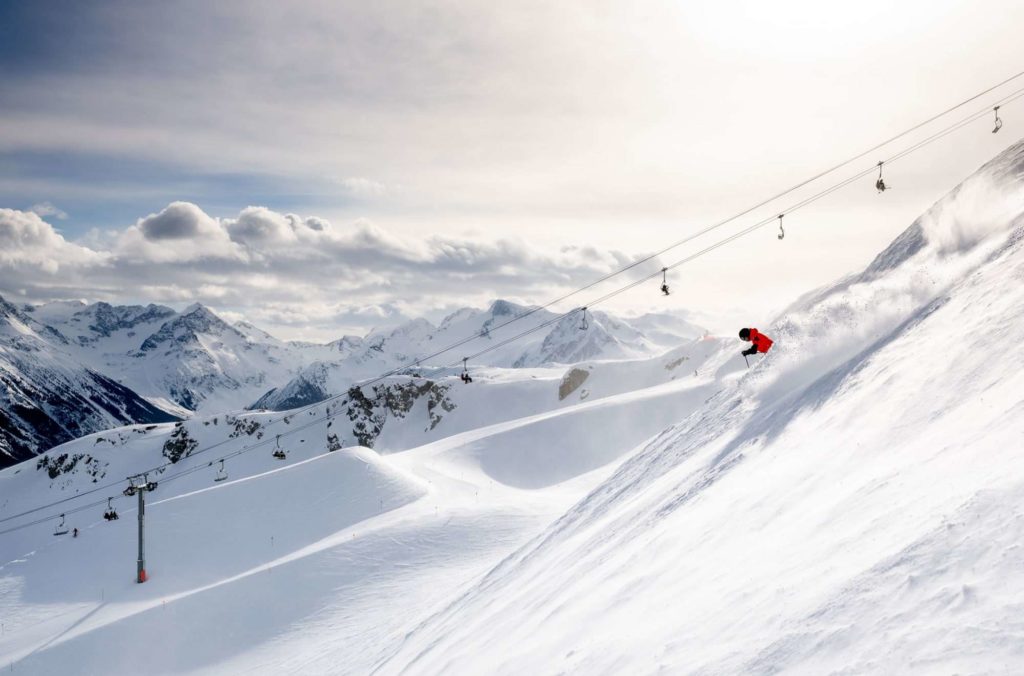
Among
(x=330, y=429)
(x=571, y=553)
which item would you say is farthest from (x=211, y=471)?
(x=571, y=553)

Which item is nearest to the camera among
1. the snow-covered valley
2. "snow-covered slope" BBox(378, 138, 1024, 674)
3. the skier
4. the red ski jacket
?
"snow-covered slope" BBox(378, 138, 1024, 674)

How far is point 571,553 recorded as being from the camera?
14039 mm

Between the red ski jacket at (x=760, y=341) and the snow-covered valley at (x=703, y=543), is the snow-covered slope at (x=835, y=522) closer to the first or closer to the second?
the snow-covered valley at (x=703, y=543)

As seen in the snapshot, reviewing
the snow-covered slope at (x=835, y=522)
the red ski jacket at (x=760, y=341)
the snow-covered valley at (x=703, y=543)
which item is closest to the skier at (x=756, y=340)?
the red ski jacket at (x=760, y=341)

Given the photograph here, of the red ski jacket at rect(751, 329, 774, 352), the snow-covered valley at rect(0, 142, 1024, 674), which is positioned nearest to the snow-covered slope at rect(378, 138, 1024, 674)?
the snow-covered valley at rect(0, 142, 1024, 674)

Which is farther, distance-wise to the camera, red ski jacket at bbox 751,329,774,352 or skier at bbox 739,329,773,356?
red ski jacket at bbox 751,329,774,352

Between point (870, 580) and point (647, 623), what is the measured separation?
9.28ft

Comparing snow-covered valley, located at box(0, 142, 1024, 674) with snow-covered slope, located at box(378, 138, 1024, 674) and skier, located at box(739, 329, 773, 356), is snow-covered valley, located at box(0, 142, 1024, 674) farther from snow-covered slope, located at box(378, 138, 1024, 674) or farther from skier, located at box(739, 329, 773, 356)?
skier, located at box(739, 329, 773, 356)

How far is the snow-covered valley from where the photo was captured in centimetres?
529

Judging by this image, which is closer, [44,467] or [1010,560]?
[1010,560]

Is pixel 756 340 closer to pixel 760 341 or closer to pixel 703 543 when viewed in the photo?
pixel 760 341

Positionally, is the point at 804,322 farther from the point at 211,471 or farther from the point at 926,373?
the point at 211,471

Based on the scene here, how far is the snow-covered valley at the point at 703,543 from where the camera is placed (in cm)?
529

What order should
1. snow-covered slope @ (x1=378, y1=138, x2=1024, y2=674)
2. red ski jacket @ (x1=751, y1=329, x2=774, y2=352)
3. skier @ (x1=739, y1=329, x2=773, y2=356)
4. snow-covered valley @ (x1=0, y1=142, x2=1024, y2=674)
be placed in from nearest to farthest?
snow-covered slope @ (x1=378, y1=138, x2=1024, y2=674)
snow-covered valley @ (x1=0, y1=142, x2=1024, y2=674)
skier @ (x1=739, y1=329, x2=773, y2=356)
red ski jacket @ (x1=751, y1=329, x2=774, y2=352)
